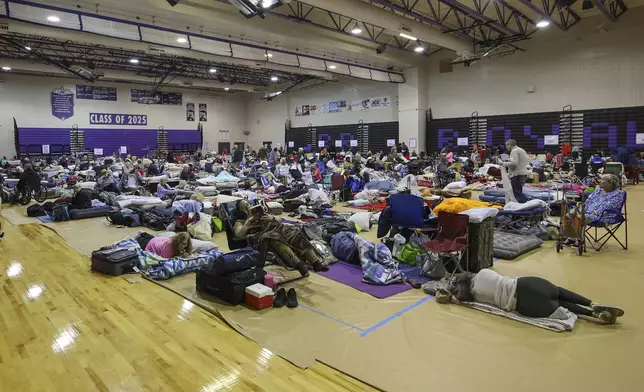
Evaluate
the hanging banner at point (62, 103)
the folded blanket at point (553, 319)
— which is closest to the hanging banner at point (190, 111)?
the hanging banner at point (62, 103)

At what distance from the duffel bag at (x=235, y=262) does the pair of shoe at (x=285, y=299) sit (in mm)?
359

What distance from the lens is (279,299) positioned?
3.79 meters

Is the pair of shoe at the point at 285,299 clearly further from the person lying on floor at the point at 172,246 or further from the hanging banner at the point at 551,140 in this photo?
the hanging banner at the point at 551,140

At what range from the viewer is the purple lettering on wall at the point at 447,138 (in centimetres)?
1798

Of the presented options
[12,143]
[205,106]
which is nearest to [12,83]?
[12,143]

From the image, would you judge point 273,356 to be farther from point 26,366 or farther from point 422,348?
point 26,366

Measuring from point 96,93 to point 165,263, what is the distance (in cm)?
2080

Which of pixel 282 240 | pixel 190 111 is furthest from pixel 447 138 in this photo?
pixel 190 111

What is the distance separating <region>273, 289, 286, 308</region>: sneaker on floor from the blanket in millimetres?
945

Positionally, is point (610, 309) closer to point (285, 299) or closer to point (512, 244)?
point (512, 244)

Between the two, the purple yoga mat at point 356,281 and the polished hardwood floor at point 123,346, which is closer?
the polished hardwood floor at point 123,346

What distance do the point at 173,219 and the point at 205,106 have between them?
20729 mm

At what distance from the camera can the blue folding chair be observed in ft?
16.3

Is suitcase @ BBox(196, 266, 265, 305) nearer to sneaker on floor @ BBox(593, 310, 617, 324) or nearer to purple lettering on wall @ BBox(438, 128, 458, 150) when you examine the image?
sneaker on floor @ BBox(593, 310, 617, 324)
